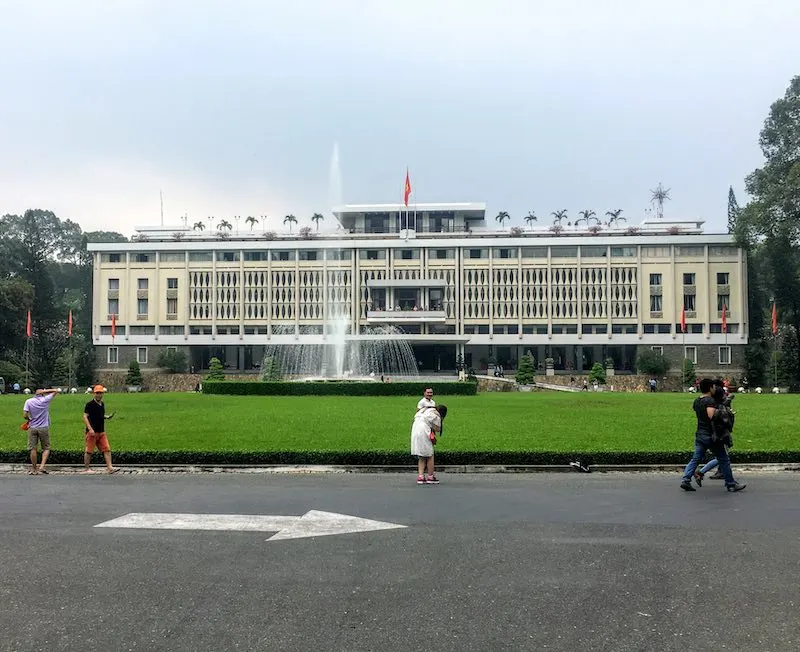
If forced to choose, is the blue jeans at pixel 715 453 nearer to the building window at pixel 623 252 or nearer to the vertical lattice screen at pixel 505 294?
the vertical lattice screen at pixel 505 294

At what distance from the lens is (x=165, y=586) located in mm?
6234

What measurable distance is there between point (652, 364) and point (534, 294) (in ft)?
49.0

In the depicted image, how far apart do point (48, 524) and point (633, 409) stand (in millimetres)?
24461

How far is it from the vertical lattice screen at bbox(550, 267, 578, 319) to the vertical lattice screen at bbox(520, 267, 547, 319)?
3.37ft

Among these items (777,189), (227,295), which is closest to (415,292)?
(227,295)

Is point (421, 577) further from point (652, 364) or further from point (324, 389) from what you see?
point (652, 364)

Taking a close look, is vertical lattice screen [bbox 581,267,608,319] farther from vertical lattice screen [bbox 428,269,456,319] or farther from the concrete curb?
the concrete curb

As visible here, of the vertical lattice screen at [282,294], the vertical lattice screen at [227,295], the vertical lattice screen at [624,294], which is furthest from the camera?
the vertical lattice screen at [227,295]

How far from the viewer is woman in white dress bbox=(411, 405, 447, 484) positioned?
12.4m

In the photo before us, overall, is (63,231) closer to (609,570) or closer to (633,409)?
(633,409)

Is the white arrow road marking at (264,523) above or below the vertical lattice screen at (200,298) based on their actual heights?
below

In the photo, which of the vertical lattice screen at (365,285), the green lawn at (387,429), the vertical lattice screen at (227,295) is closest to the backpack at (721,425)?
the green lawn at (387,429)

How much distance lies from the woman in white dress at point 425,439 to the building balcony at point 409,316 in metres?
64.9

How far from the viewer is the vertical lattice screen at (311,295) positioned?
80625 millimetres
